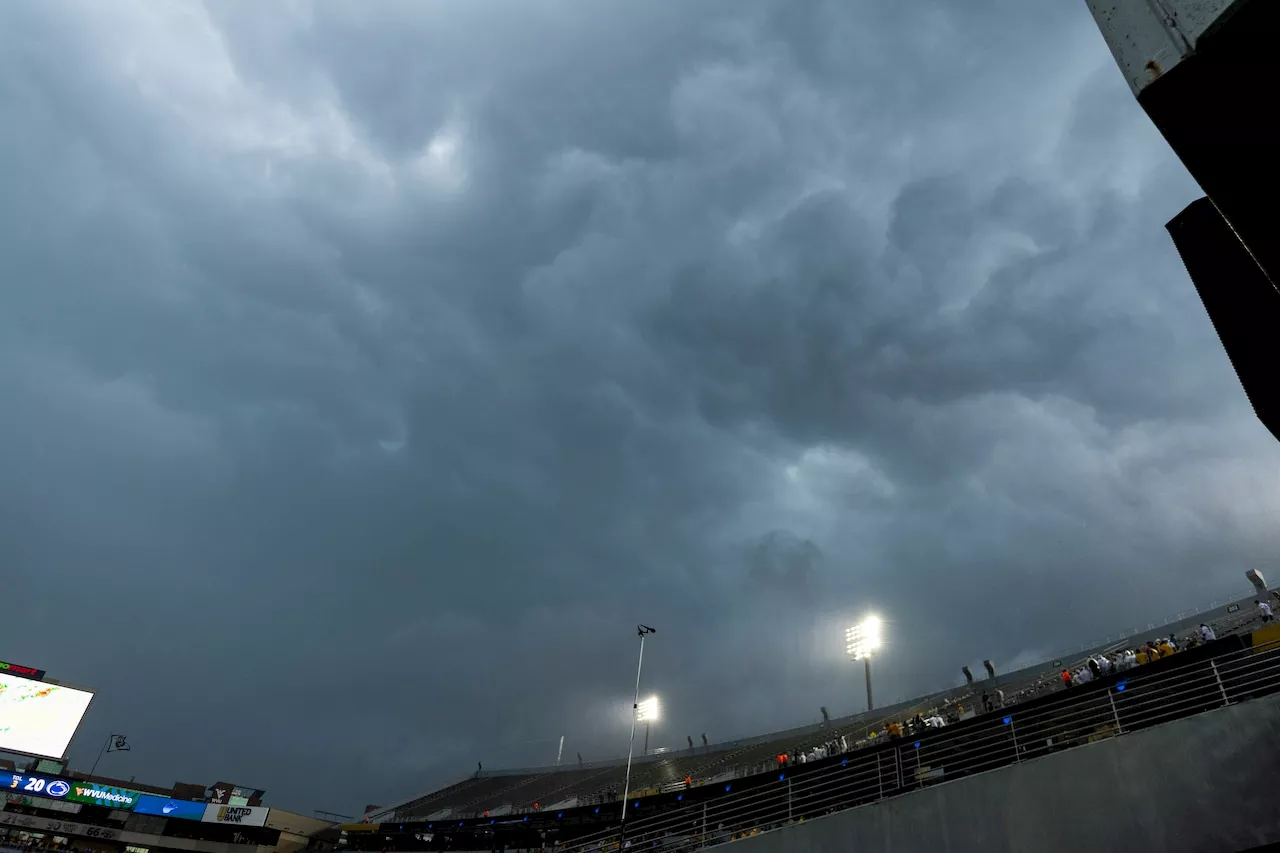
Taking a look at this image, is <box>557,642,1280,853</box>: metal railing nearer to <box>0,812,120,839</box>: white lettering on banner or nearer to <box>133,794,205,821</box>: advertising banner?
<box>133,794,205,821</box>: advertising banner

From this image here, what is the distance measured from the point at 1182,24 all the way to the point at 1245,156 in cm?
46

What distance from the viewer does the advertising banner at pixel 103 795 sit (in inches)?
1866

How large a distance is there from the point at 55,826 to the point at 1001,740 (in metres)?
59.4

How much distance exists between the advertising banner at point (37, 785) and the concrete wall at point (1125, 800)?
57184 millimetres

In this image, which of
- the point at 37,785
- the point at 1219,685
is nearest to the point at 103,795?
the point at 37,785

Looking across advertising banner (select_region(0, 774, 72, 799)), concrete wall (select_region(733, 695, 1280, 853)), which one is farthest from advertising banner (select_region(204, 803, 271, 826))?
concrete wall (select_region(733, 695, 1280, 853))

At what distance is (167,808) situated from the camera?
50.4 meters

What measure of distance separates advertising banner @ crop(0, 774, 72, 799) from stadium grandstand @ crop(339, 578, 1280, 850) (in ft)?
60.5

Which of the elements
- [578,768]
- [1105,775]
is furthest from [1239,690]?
[578,768]

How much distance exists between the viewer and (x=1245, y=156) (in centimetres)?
224

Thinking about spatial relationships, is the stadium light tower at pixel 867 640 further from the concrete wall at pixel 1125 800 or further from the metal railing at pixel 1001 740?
the concrete wall at pixel 1125 800

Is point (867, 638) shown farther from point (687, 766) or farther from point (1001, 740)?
point (1001, 740)

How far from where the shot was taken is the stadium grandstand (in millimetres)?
26719

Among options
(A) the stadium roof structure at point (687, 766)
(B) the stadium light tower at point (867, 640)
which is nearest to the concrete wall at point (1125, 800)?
(A) the stadium roof structure at point (687, 766)
